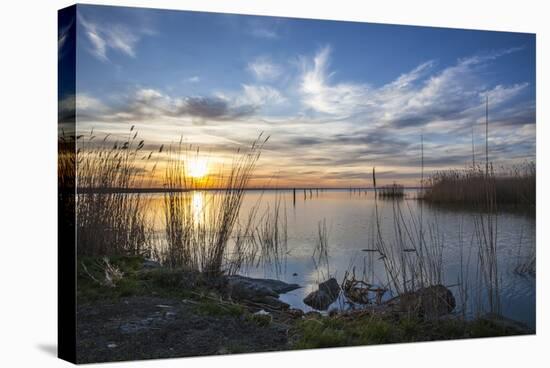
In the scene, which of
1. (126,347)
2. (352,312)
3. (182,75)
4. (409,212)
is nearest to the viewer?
(126,347)

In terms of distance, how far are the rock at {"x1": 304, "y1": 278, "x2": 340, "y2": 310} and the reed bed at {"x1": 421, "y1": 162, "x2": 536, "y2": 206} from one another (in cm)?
99

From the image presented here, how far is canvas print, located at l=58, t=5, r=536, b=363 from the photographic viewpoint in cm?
387

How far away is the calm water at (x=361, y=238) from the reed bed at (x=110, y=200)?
154 mm

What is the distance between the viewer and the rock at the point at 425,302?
4.50m

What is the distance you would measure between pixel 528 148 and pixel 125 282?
3056 mm

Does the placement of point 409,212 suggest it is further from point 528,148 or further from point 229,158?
point 229,158

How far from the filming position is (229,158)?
4.29 metres

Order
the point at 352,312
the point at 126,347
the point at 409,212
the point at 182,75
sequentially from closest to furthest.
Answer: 1. the point at 126,347
2. the point at 182,75
3. the point at 352,312
4. the point at 409,212

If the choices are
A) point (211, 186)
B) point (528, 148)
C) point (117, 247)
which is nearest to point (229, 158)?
point (211, 186)

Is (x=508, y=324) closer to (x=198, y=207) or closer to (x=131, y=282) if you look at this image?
(x=198, y=207)

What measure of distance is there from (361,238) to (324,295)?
0.48m

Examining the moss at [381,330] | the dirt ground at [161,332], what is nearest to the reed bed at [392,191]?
the moss at [381,330]

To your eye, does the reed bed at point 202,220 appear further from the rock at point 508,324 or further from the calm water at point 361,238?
the rock at point 508,324

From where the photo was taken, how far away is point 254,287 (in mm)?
4395
